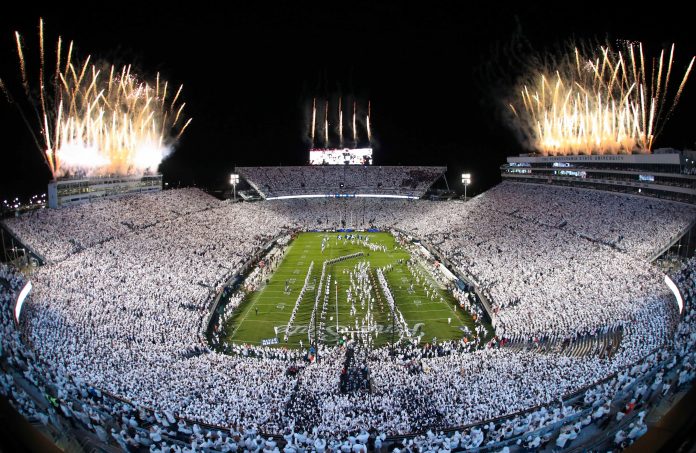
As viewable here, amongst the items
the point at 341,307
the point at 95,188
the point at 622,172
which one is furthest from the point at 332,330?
the point at 95,188

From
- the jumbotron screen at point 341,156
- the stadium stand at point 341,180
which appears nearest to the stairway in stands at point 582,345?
the stadium stand at point 341,180

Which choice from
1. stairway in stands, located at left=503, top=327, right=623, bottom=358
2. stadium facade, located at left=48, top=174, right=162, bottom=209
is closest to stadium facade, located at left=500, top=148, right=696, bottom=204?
stairway in stands, located at left=503, top=327, right=623, bottom=358

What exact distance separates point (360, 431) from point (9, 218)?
3105 cm

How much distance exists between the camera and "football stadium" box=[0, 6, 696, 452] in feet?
39.9

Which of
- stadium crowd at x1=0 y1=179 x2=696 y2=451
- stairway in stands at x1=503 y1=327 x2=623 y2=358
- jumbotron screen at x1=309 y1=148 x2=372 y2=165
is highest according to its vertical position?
jumbotron screen at x1=309 y1=148 x2=372 y2=165

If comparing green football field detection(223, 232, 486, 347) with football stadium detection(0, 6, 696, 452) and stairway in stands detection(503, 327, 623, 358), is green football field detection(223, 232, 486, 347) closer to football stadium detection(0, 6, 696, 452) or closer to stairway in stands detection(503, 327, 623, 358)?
football stadium detection(0, 6, 696, 452)

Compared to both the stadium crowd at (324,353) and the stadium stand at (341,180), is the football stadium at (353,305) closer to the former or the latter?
the stadium crowd at (324,353)

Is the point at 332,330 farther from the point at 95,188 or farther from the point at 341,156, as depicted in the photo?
A: the point at 341,156

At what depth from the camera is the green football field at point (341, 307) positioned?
932 inches

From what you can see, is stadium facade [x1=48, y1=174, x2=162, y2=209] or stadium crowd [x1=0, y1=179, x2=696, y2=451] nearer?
stadium crowd [x1=0, y1=179, x2=696, y2=451]

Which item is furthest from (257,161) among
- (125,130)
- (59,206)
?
(59,206)

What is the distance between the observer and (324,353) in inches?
782

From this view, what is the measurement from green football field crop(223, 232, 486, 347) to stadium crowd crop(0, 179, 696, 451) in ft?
6.76

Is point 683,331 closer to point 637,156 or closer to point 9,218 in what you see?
point 637,156
